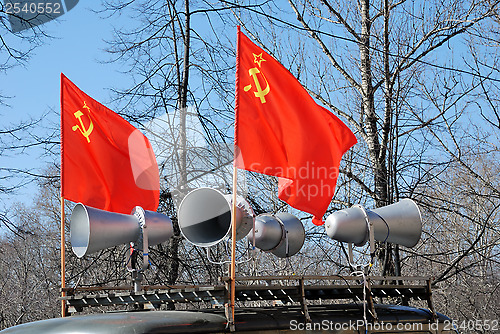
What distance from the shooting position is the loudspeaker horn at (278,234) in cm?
678

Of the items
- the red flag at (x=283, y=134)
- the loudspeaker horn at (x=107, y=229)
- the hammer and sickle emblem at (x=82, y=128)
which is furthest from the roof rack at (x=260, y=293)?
the hammer and sickle emblem at (x=82, y=128)

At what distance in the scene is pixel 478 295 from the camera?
23.4 meters

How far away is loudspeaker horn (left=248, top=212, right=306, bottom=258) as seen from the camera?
6781 millimetres

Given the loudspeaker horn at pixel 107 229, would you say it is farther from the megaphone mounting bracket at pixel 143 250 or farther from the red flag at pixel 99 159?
the red flag at pixel 99 159

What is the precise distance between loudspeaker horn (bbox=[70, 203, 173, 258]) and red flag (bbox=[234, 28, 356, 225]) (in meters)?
1.20

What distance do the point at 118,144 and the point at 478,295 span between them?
18.5 metres

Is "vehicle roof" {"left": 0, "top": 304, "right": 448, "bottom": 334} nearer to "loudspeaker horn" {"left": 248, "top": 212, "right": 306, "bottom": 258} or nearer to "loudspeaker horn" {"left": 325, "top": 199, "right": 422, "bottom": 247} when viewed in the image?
"loudspeaker horn" {"left": 325, "top": 199, "right": 422, "bottom": 247}

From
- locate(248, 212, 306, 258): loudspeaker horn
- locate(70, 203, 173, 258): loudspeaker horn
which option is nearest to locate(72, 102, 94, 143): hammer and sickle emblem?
locate(70, 203, 173, 258): loudspeaker horn

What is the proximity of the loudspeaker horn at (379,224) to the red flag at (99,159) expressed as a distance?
357cm

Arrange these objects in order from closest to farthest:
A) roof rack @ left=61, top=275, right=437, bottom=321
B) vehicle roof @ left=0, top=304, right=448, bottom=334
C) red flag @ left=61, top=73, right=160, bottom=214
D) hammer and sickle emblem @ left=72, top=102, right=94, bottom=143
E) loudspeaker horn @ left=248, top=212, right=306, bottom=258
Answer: vehicle roof @ left=0, top=304, right=448, bottom=334 → roof rack @ left=61, top=275, right=437, bottom=321 → loudspeaker horn @ left=248, top=212, right=306, bottom=258 → red flag @ left=61, top=73, right=160, bottom=214 → hammer and sickle emblem @ left=72, top=102, right=94, bottom=143

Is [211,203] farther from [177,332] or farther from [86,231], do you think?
[177,332]

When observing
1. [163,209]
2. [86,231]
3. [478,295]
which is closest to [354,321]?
[86,231]

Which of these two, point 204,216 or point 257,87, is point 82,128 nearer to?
point 204,216

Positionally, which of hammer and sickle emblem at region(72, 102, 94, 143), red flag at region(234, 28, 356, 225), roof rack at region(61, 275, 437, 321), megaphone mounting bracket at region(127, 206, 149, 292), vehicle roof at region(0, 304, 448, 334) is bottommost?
vehicle roof at region(0, 304, 448, 334)
